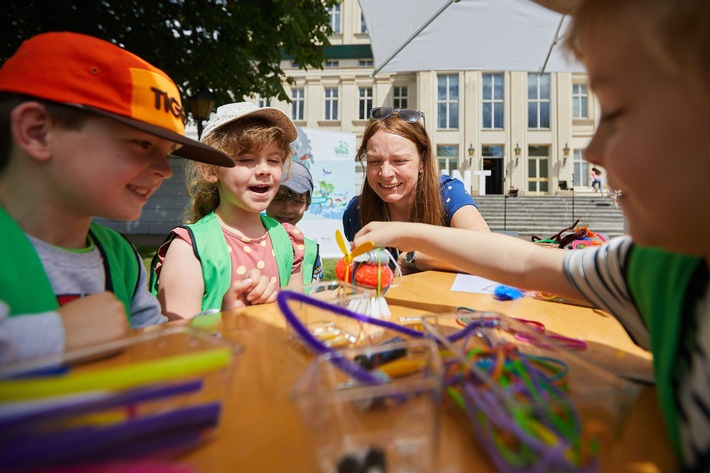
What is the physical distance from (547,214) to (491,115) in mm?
9589

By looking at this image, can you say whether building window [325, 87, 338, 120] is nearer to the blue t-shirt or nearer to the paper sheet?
the blue t-shirt

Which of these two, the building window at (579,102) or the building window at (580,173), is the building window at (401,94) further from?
the building window at (580,173)

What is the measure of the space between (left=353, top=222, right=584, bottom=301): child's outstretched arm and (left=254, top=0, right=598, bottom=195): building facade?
20422 mm

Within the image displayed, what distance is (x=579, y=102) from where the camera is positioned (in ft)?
74.0

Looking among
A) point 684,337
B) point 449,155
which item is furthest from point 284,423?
point 449,155

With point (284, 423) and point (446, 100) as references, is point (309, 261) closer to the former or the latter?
point (284, 423)

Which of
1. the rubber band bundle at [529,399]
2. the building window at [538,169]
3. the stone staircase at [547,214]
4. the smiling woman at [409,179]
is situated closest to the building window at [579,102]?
the building window at [538,169]

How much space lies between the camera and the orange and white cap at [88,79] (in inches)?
34.8

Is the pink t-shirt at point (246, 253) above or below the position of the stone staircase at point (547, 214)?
below

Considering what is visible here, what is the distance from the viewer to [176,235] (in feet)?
5.50

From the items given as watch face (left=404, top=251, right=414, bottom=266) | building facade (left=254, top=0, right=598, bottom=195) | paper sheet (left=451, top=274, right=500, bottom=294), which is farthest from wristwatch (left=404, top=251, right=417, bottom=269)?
building facade (left=254, top=0, right=598, bottom=195)

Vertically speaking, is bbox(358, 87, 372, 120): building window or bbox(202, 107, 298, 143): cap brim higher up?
bbox(358, 87, 372, 120): building window

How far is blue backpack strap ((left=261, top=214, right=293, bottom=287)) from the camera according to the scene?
1993 mm

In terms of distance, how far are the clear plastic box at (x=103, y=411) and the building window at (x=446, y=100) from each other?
23680 millimetres
